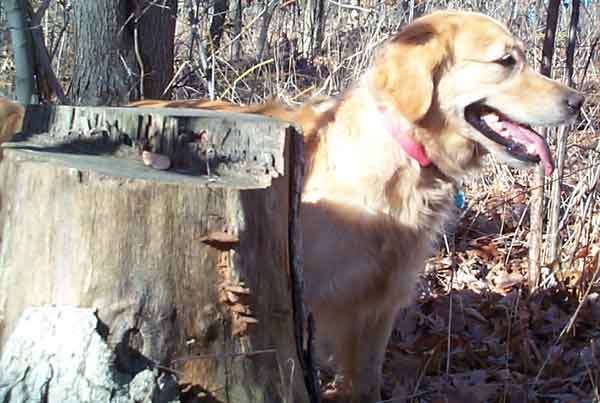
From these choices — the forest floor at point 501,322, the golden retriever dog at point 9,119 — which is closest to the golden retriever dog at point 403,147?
the forest floor at point 501,322

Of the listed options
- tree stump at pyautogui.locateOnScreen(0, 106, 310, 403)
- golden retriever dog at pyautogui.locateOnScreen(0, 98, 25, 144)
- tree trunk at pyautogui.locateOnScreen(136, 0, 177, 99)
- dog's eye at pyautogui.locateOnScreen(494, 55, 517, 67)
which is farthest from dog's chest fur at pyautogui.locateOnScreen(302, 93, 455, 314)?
tree trunk at pyautogui.locateOnScreen(136, 0, 177, 99)

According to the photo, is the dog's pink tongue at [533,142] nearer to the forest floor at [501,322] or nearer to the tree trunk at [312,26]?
the forest floor at [501,322]

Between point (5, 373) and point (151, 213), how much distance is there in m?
0.49

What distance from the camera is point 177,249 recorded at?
187cm

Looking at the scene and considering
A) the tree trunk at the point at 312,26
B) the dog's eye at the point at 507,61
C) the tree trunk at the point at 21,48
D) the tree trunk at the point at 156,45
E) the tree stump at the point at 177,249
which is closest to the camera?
the tree stump at the point at 177,249

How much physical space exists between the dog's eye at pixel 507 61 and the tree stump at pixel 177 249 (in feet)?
4.65

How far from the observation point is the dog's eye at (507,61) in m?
3.28

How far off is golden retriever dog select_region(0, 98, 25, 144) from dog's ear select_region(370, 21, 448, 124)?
1426mm

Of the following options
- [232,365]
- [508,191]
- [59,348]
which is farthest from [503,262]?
[59,348]

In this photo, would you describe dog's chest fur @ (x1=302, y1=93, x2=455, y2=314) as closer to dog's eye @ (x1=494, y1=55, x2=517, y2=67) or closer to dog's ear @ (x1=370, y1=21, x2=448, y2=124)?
dog's ear @ (x1=370, y1=21, x2=448, y2=124)

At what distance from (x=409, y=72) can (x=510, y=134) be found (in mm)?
537

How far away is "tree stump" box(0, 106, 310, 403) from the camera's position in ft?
6.09

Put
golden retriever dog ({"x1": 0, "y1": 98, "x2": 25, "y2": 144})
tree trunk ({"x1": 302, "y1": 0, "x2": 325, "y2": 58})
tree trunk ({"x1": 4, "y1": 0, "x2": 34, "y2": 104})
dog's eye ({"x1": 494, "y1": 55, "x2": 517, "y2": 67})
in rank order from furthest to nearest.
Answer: tree trunk ({"x1": 302, "y1": 0, "x2": 325, "y2": 58}), tree trunk ({"x1": 4, "y1": 0, "x2": 34, "y2": 104}), dog's eye ({"x1": 494, "y1": 55, "x2": 517, "y2": 67}), golden retriever dog ({"x1": 0, "y1": 98, "x2": 25, "y2": 144})

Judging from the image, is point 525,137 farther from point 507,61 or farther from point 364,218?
point 364,218
